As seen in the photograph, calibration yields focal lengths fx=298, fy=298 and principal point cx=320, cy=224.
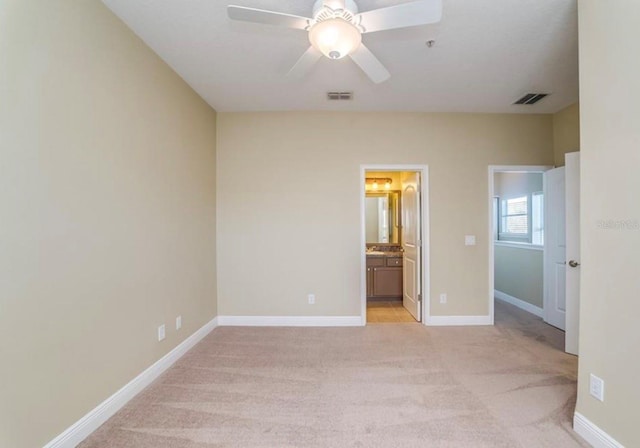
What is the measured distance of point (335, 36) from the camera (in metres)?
1.65

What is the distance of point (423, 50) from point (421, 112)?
1.43 m

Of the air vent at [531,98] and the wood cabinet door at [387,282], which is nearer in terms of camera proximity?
the air vent at [531,98]

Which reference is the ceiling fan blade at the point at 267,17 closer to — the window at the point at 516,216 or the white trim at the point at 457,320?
the white trim at the point at 457,320

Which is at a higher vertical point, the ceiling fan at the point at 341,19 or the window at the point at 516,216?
the ceiling fan at the point at 341,19

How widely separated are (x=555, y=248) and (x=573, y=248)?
0.80 m

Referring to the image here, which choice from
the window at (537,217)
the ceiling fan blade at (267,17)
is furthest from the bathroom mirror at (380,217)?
the ceiling fan blade at (267,17)

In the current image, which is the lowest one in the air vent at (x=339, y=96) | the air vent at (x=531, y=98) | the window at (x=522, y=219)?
the window at (x=522, y=219)

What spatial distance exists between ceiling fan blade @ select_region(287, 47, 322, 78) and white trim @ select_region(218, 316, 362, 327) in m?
2.85

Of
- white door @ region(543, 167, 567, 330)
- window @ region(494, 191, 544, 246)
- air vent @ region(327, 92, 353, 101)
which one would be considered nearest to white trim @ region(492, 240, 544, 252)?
window @ region(494, 191, 544, 246)

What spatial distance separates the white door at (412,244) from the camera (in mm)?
4004
